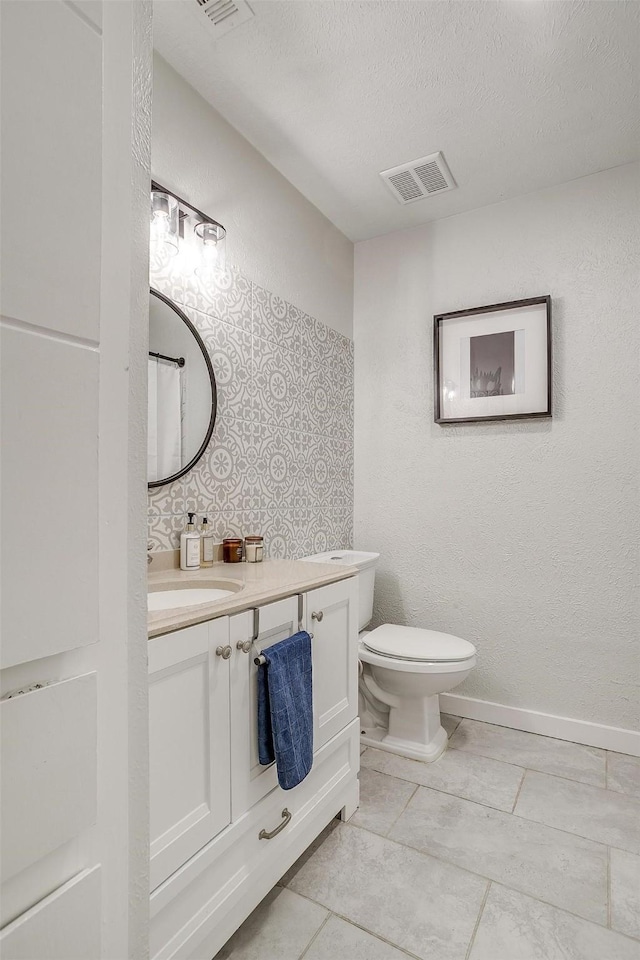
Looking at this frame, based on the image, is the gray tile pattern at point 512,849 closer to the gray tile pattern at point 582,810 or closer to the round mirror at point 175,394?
the gray tile pattern at point 582,810

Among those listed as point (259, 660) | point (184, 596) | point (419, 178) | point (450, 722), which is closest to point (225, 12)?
point (419, 178)

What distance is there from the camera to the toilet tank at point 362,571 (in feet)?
7.75

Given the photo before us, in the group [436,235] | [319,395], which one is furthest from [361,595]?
[436,235]

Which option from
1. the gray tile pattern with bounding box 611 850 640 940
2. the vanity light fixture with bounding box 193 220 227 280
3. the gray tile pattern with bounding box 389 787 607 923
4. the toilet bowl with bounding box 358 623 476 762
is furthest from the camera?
the toilet bowl with bounding box 358 623 476 762

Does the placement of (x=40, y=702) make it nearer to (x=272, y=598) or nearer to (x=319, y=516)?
(x=272, y=598)

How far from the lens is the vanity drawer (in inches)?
42.3

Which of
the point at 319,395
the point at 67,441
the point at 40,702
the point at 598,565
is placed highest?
the point at 319,395

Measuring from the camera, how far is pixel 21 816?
0.34 m

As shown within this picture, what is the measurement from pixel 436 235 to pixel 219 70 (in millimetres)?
1299

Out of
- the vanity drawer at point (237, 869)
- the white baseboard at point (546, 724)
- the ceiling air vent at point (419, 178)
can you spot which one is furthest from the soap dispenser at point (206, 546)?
the ceiling air vent at point (419, 178)

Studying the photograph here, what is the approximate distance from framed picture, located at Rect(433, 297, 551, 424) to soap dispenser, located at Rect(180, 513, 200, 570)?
4.66 feet

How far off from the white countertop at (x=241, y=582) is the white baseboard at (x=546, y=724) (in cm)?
124

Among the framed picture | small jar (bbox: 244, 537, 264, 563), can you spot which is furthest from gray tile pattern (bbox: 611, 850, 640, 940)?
the framed picture

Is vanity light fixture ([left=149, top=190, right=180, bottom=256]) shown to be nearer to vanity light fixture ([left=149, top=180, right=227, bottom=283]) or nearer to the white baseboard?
vanity light fixture ([left=149, top=180, right=227, bottom=283])
